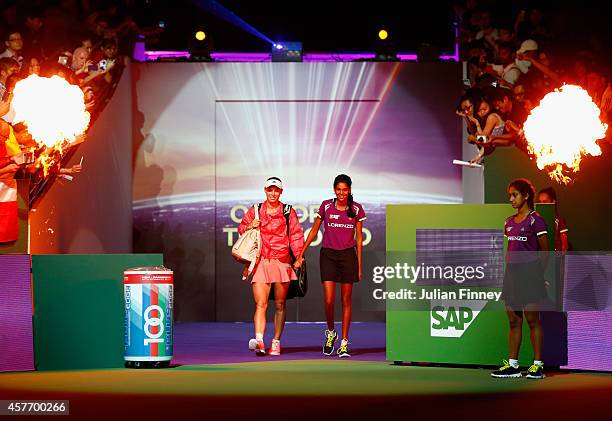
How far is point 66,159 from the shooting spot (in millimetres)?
13812

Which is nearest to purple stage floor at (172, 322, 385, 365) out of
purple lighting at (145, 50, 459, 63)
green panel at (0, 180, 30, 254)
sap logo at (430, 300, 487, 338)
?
sap logo at (430, 300, 487, 338)

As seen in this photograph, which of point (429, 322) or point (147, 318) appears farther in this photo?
point (429, 322)

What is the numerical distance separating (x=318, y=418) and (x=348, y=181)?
492 cm

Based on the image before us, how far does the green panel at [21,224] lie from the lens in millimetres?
10797

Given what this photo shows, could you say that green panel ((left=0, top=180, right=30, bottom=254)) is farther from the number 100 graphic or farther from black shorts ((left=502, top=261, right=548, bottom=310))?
black shorts ((left=502, top=261, right=548, bottom=310))

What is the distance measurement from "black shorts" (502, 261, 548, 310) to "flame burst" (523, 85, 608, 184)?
6.45 feet

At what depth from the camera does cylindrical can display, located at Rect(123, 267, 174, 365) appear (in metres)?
10.3

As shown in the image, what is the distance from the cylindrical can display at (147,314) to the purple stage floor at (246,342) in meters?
0.68

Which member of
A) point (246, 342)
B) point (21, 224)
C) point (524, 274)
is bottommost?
point (246, 342)

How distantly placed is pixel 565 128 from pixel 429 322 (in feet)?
8.06

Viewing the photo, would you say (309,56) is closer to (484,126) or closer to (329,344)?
(484,126)

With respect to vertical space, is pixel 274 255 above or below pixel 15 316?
above

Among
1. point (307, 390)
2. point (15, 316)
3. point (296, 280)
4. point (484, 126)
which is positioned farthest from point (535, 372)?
point (484, 126)

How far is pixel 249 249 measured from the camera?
468 inches
